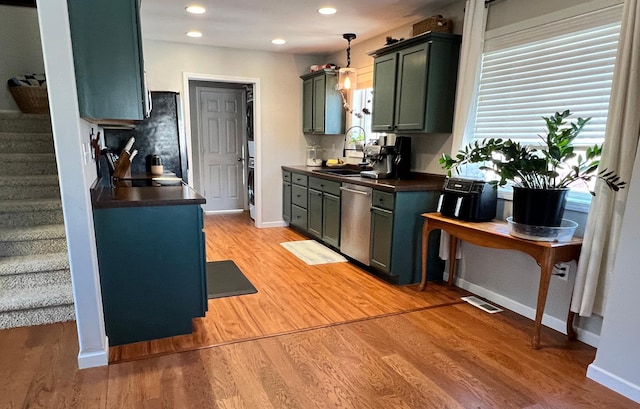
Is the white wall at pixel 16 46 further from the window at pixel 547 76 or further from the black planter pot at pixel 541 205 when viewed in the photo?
the black planter pot at pixel 541 205

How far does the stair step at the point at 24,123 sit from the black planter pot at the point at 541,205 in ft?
13.7

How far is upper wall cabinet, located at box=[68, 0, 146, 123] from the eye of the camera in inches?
74.7

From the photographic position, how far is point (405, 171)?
12.2 ft

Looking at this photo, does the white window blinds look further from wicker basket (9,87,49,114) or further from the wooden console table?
wicker basket (9,87,49,114)

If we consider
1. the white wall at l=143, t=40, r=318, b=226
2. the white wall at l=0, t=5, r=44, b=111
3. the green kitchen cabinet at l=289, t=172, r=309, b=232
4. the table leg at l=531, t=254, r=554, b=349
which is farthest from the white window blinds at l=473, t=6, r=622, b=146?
the white wall at l=0, t=5, r=44, b=111

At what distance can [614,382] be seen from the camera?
75.4 inches

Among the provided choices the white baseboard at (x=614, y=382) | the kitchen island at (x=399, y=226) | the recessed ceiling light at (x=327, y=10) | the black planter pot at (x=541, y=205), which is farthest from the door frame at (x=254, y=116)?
the white baseboard at (x=614, y=382)

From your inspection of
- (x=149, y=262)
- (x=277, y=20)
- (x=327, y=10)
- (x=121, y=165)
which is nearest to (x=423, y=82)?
(x=327, y=10)

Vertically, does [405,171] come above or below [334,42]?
below

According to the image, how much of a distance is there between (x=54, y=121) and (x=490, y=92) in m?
2.85

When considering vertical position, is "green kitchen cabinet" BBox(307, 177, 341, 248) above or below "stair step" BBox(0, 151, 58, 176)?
below

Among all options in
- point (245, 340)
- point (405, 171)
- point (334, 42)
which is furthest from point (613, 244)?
point (334, 42)

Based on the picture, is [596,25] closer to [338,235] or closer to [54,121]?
[338,235]

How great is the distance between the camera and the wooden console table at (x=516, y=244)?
7.22 ft
